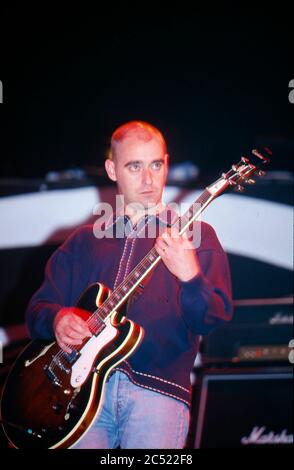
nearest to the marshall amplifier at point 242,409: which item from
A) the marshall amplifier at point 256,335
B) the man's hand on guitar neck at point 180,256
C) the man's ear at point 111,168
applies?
the marshall amplifier at point 256,335

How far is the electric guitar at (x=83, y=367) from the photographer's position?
2002 millimetres

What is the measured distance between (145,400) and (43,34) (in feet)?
9.39

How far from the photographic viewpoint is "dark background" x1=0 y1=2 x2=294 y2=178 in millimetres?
3508

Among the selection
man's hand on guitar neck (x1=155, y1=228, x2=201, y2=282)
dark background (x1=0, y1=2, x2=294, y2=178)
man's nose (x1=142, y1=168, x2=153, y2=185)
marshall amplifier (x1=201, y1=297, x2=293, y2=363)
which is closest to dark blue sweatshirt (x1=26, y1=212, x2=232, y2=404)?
man's hand on guitar neck (x1=155, y1=228, x2=201, y2=282)

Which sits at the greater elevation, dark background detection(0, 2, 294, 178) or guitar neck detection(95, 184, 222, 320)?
dark background detection(0, 2, 294, 178)

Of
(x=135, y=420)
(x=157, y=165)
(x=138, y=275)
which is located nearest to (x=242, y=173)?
(x=157, y=165)

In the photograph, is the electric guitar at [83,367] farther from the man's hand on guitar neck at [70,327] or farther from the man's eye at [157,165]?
the man's eye at [157,165]

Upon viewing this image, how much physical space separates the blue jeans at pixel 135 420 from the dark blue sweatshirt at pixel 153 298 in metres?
0.04

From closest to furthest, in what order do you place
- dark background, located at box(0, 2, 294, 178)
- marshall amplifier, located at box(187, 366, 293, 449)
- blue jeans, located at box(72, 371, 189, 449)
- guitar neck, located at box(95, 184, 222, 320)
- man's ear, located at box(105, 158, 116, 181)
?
blue jeans, located at box(72, 371, 189, 449) → guitar neck, located at box(95, 184, 222, 320) → man's ear, located at box(105, 158, 116, 181) → marshall amplifier, located at box(187, 366, 293, 449) → dark background, located at box(0, 2, 294, 178)

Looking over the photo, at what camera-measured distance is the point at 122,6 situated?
3408 mm

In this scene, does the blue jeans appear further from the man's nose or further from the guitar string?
the man's nose

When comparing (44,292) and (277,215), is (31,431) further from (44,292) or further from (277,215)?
(277,215)
